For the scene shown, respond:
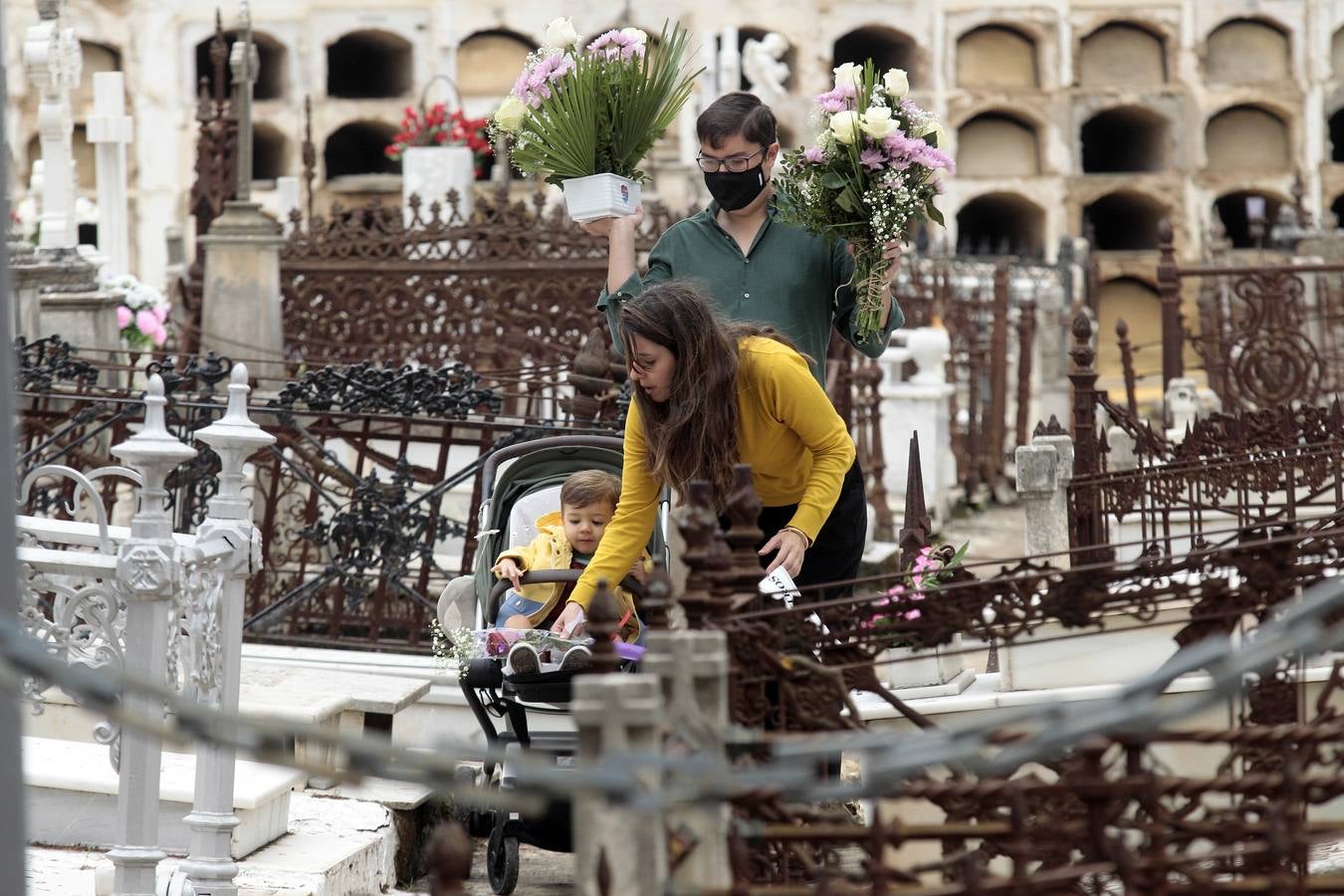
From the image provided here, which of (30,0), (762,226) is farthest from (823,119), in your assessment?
(30,0)

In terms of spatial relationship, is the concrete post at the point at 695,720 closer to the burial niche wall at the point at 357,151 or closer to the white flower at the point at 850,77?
the white flower at the point at 850,77

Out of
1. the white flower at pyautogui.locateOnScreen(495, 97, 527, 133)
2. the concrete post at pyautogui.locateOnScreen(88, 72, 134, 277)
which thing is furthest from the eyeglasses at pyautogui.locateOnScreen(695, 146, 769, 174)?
the concrete post at pyautogui.locateOnScreen(88, 72, 134, 277)

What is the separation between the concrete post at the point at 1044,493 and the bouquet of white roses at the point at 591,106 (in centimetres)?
259

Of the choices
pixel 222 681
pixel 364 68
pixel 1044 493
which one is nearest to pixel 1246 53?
pixel 364 68

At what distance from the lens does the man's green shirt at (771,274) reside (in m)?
4.49

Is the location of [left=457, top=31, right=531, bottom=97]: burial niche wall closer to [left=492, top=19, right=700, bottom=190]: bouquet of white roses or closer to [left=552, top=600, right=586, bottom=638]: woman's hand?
[left=492, top=19, right=700, bottom=190]: bouquet of white roses

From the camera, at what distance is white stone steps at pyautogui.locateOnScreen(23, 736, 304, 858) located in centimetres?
477

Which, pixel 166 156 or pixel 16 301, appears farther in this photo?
pixel 166 156

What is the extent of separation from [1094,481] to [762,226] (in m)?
2.87

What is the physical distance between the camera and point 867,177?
444 cm

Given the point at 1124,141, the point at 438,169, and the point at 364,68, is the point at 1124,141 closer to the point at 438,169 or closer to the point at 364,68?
the point at 364,68

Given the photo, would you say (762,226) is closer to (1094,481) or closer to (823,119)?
(823,119)

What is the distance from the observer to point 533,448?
5.24m

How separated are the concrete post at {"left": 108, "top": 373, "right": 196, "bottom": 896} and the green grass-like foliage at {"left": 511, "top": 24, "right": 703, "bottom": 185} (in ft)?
4.33
